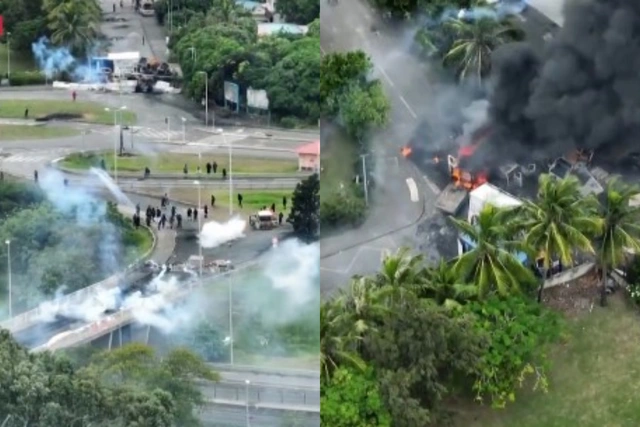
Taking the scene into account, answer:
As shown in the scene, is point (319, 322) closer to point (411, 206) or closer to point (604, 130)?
point (411, 206)

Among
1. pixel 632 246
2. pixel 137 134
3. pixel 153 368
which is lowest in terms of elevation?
pixel 153 368

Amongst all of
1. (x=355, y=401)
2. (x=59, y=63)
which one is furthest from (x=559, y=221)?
(x=59, y=63)

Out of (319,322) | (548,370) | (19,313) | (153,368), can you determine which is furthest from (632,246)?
(19,313)

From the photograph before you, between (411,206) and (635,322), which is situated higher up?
(411,206)

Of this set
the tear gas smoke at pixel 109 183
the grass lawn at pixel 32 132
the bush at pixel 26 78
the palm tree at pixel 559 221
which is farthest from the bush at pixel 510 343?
the bush at pixel 26 78

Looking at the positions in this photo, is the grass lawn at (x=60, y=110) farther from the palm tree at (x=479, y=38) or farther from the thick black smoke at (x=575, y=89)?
the thick black smoke at (x=575, y=89)
